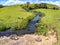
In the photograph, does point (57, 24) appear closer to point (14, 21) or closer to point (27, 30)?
point (27, 30)

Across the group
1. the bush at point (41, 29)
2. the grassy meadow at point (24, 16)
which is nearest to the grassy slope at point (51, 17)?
the grassy meadow at point (24, 16)

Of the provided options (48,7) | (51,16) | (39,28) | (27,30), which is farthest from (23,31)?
→ (48,7)

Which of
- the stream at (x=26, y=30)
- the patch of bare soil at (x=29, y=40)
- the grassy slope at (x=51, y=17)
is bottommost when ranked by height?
the patch of bare soil at (x=29, y=40)

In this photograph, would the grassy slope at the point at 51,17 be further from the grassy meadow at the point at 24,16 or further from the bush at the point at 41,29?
the bush at the point at 41,29

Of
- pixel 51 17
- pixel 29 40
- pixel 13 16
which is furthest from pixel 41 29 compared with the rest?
pixel 13 16

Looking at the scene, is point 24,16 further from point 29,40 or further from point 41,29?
point 29,40
